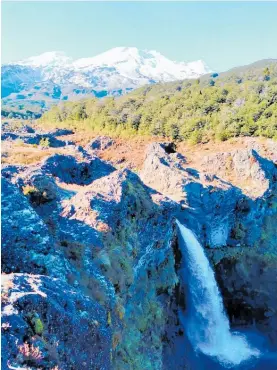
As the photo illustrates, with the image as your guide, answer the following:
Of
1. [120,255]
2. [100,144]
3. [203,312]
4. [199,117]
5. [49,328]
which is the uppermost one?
[49,328]

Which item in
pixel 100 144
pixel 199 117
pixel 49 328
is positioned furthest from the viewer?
pixel 199 117

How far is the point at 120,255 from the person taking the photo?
16469 millimetres

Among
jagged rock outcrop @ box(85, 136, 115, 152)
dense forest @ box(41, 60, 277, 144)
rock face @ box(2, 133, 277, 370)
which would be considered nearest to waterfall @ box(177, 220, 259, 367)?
rock face @ box(2, 133, 277, 370)

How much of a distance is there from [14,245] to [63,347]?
3.97m

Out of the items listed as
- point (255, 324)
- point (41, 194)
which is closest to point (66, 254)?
point (41, 194)

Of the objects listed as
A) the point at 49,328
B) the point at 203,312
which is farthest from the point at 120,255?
the point at 203,312

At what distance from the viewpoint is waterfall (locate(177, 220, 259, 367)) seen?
1058 inches

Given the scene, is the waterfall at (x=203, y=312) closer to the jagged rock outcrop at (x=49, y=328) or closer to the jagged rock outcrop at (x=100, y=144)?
the jagged rock outcrop at (x=49, y=328)

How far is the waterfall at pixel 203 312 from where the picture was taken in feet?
88.2

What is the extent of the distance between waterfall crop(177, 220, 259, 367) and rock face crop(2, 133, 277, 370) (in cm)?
91

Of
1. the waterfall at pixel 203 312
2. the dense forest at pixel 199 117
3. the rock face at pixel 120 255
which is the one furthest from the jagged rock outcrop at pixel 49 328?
the dense forest at pixel 199 117

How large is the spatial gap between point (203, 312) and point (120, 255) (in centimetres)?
1431

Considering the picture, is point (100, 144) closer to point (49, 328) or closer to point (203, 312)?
point (203, 312)

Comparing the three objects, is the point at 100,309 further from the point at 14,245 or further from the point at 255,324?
the point at 255,324
